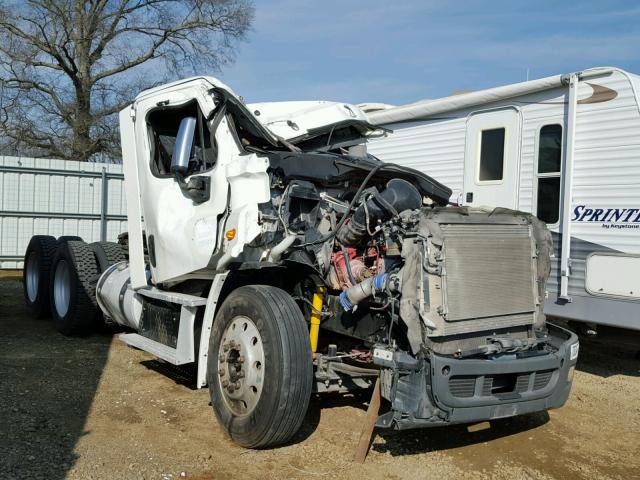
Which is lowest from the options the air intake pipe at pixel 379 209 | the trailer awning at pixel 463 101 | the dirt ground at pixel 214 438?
the dirt ground at pixel 214 438

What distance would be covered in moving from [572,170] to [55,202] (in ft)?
37.6

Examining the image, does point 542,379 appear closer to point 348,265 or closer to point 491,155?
point 348,265

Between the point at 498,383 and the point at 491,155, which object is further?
the point at 491,155

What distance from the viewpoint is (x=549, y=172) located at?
22.6ft

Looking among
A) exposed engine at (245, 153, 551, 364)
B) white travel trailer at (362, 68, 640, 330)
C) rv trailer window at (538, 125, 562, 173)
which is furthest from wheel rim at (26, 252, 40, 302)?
rv trailer window at (538, 125, 562, 173)

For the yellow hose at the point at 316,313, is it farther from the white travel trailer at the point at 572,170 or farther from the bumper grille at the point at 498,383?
the white travel trailer at the point at 572,170

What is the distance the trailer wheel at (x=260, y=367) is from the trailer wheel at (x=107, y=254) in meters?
3.38

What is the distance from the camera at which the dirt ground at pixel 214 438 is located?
4.21 meters

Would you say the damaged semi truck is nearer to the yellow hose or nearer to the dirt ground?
the yellow hose

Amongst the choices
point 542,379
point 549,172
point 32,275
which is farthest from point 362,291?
point 32,275

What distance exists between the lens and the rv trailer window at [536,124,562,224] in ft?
22.4

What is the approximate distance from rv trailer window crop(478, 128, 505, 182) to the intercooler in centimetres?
292

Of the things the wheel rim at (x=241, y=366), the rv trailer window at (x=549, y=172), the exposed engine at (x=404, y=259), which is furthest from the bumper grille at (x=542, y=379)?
the rv trailer window at (x=549, y=172)

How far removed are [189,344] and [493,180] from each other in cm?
405
